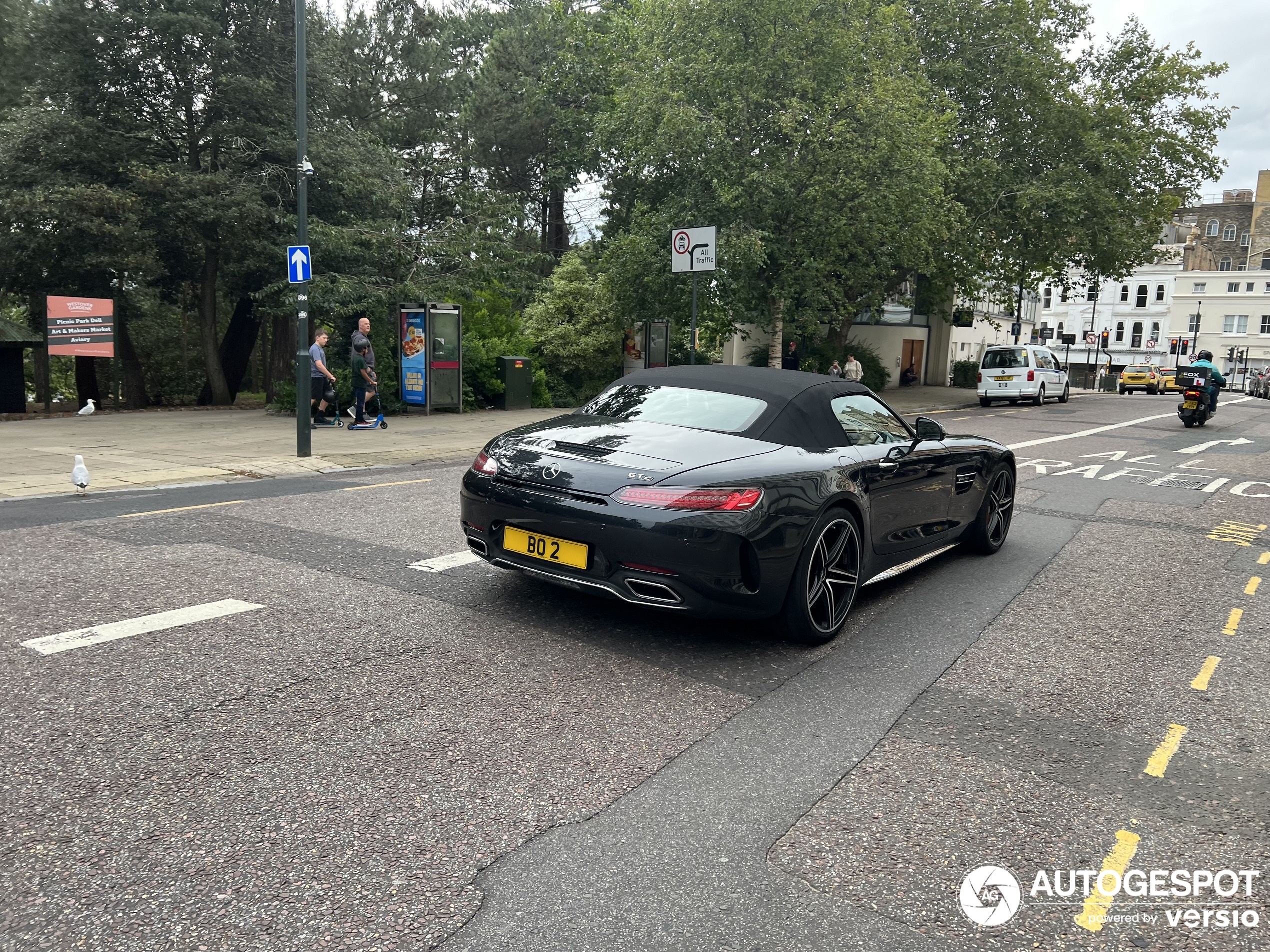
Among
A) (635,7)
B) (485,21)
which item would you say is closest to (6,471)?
(635,7)

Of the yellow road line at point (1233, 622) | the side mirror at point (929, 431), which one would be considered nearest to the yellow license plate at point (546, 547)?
the side mirror at point (929, 431)

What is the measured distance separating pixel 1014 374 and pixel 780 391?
28334 mm

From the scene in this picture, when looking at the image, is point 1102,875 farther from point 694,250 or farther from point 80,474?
point 694,250

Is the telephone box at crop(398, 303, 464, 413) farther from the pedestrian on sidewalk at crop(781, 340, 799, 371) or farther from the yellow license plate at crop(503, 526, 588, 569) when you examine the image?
the yellow license plate at crop(503, 526, 588, 569)

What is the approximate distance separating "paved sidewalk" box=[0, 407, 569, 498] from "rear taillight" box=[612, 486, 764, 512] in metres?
7.13

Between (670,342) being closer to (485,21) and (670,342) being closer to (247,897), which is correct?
(485,21)

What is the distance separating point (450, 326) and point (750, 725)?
16363 mm

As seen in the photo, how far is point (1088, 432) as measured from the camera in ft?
67.3

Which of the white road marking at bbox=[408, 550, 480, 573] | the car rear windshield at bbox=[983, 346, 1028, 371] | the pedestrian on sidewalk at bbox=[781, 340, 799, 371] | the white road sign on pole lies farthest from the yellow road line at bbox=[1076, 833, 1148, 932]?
the car rear windshield at bbox=[983, 346, 1028, 371]

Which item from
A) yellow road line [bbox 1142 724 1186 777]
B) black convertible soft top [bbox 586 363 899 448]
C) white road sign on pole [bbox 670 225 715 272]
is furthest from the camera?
white road sign on pole [bbox 670 225 715 272]

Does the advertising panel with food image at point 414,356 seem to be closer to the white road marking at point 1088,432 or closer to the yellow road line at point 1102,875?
the white road marking at point 1088,432

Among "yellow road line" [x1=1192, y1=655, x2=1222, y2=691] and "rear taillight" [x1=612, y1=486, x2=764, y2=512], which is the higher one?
"rear taillight" [x1=612, y1=486, x2=764, y2=512]

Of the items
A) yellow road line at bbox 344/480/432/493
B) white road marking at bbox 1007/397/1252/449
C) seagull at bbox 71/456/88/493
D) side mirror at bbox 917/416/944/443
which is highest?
side mirror at bbox 917/416/944/443

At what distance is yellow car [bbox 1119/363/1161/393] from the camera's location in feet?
173
